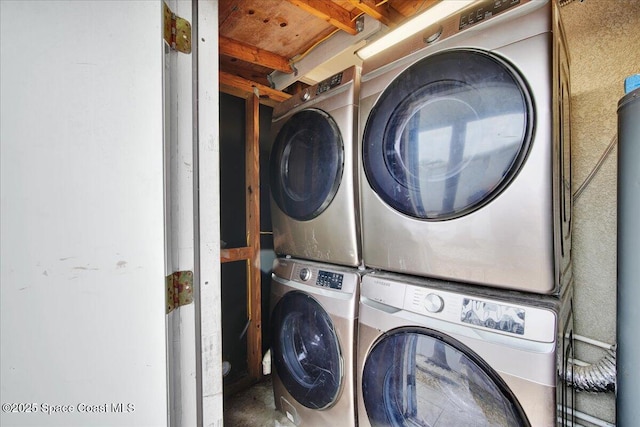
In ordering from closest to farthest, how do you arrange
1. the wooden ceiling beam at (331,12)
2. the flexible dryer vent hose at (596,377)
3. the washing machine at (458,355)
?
the washing machine at (458,355) → the flexible dryer vent hose at (596,377) → the wooden ceiling beam at (331,12)

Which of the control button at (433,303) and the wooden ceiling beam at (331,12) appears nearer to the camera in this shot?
the control button at (433,303)

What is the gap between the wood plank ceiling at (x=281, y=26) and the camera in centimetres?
134

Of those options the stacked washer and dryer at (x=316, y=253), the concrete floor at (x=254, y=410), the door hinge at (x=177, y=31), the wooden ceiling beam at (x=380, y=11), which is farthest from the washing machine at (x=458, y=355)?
the wooden ceiling beam at (x=380, y=11)

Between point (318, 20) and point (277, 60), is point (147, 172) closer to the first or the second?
point (318, 20)

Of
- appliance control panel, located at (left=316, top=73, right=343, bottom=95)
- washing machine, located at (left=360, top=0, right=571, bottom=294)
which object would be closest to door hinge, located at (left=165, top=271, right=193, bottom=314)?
washing machine, located at (left=360, top=0, right=571, bottom=294)

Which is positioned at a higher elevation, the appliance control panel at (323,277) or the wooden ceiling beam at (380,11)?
the wooden ceiling beam at (380,11)

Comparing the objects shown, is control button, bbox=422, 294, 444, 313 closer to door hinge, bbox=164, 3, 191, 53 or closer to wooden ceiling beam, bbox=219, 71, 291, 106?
door hinge, bbox=164, 3, 191, 53

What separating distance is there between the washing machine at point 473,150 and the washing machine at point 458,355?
0.22ft

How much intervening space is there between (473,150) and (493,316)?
1.59ft

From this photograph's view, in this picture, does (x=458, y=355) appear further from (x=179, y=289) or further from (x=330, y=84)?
(x=330, y=84)

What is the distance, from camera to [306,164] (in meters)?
1.39

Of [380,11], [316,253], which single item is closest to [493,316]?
[316,253]

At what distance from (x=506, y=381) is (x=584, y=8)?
162 centimetres

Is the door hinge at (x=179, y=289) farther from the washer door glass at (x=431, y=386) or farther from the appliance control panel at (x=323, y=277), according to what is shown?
the washer door glass at (x=431, y=386)
